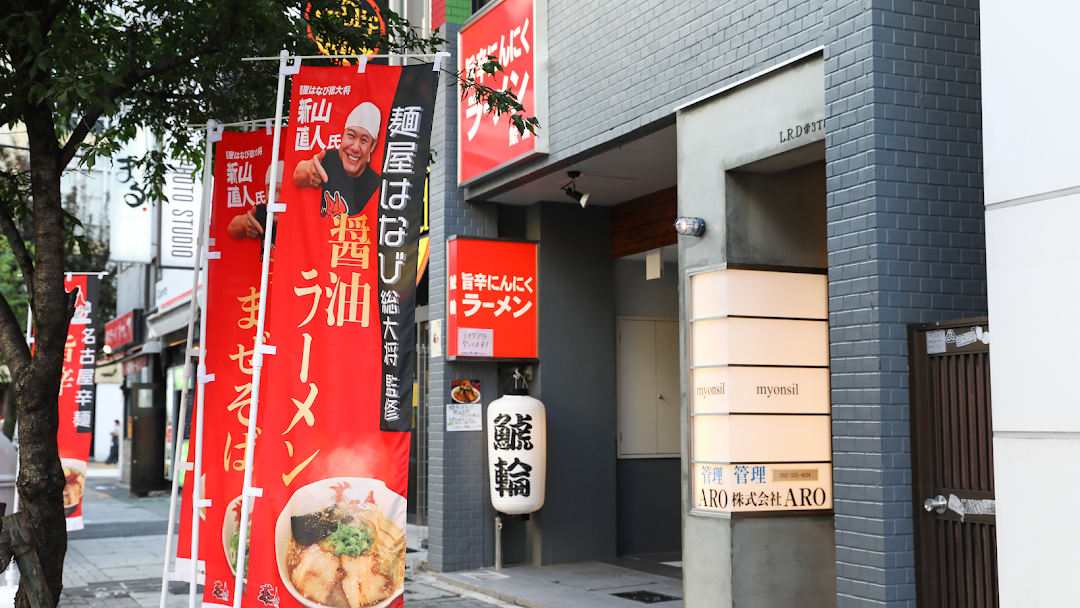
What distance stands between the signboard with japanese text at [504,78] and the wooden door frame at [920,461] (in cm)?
434

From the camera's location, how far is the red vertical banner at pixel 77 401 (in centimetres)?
1267

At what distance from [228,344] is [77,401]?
706 cm

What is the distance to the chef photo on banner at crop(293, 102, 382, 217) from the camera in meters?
5.09

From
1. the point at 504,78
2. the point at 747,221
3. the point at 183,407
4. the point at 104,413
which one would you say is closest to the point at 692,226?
the point at 747,221

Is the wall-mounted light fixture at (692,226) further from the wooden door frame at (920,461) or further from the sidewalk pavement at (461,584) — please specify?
the sidewalk pavement at (461,584)

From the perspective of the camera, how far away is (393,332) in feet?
16.5

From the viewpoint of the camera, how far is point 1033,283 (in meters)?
4.28

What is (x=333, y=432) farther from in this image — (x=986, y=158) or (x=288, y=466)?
(x=986, y=158)

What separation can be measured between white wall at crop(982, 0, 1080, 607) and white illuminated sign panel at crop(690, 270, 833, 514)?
2.65 metres

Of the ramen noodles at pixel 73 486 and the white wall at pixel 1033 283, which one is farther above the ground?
the white wall at pixel 1033 283

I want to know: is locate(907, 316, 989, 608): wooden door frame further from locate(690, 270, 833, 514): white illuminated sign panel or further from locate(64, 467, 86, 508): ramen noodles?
locate(64, 467, 86, 508): ramen noodles

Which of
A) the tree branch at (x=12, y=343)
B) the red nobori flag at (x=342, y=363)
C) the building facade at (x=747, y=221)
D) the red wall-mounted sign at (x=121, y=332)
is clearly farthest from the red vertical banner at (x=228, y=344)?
the red wall-mounted sign at (x=121, y=332)

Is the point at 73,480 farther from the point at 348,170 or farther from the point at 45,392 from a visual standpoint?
the point at 348,170

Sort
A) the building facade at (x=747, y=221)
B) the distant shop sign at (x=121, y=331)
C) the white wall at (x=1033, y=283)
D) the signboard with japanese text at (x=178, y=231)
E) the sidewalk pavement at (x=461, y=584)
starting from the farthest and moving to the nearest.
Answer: the distant shop sign at (x=121, y=331) < the signboard with japanese text at (x=178, y=231) < the sidewalk pavement at (x=461, y=584) < the building facade at (x=747, y=221) < the white wall at (x=1033, y=283)
